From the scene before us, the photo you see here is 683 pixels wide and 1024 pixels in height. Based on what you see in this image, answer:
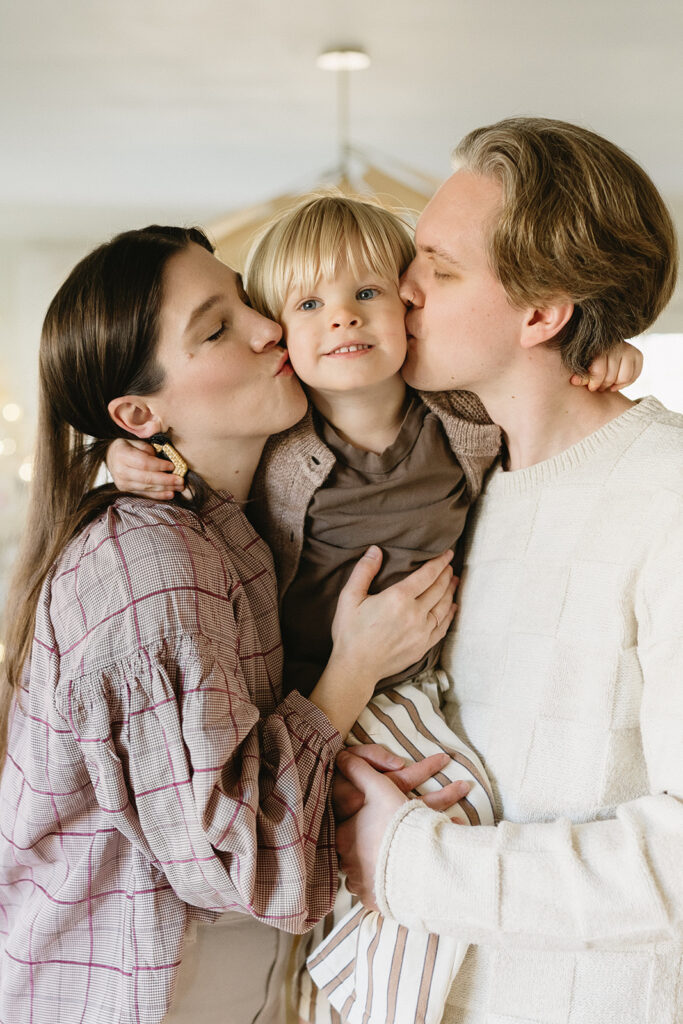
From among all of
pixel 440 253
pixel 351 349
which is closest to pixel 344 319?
pixel 351 349

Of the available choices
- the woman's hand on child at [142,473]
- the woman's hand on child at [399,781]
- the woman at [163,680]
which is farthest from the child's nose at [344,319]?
the woman's hand on child at [399,781]

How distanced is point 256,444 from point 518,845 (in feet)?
2.34

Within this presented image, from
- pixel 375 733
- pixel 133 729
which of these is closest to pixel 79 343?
pixel 133 729

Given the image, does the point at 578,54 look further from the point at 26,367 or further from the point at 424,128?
the point at 26,367

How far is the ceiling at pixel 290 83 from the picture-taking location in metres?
3.61

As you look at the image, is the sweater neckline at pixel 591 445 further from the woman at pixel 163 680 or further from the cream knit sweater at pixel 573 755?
the woman at pixel 163 680

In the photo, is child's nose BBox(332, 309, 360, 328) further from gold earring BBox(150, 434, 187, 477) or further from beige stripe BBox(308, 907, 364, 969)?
beige stripe BBox(308, 907, 364, 969)

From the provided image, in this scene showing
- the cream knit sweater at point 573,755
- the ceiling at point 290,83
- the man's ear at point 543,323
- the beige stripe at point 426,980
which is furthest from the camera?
the ceiling at point 290,83

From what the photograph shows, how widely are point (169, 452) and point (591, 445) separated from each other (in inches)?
24.7

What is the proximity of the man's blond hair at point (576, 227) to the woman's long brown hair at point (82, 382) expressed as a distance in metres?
0.49

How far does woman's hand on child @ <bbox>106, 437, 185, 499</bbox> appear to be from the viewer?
Answer: 1.48 meters

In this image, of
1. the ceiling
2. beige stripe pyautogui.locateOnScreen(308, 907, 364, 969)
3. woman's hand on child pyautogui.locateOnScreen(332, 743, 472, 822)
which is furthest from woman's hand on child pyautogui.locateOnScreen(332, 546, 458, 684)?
the ceiling

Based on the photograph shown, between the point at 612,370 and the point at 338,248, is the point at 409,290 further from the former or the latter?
the point at 612,370

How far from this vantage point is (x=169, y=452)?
5.05ft
